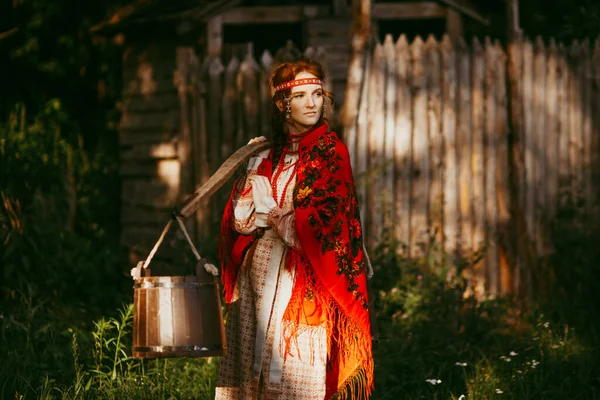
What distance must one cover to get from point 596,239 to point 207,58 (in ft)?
11.8

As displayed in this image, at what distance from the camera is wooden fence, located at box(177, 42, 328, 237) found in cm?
856

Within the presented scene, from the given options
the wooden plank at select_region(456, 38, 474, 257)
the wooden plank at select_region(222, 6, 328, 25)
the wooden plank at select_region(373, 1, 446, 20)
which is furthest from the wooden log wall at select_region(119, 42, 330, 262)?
the wooden plank at select_region(373, 1, 446, 20)

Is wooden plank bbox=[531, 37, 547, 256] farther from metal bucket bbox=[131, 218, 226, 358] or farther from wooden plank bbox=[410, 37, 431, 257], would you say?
metal bucket bbox=[131, 218, 226, 358]

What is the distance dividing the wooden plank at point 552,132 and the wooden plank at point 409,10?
8.37 ft

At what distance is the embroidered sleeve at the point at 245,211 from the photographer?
436 cm

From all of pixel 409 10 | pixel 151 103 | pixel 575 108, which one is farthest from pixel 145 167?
pixel 575 108

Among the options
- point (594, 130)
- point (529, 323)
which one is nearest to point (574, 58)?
point (594, 130)

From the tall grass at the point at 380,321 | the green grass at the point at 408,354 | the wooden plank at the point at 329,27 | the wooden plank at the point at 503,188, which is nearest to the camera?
the green grass at the point at 408,354

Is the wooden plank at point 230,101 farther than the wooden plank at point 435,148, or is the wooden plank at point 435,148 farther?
the wooden plank at point 230,101

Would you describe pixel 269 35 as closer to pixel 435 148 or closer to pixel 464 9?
pixel 464 9

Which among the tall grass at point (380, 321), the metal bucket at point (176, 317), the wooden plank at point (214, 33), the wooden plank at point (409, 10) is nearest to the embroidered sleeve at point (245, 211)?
the metal bucket at point (176, 317)

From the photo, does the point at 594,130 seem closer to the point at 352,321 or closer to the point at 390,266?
the point at 390,266

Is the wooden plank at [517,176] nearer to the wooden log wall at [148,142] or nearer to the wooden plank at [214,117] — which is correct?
the wooden plank at [214,117]

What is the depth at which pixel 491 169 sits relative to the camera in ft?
26.7
